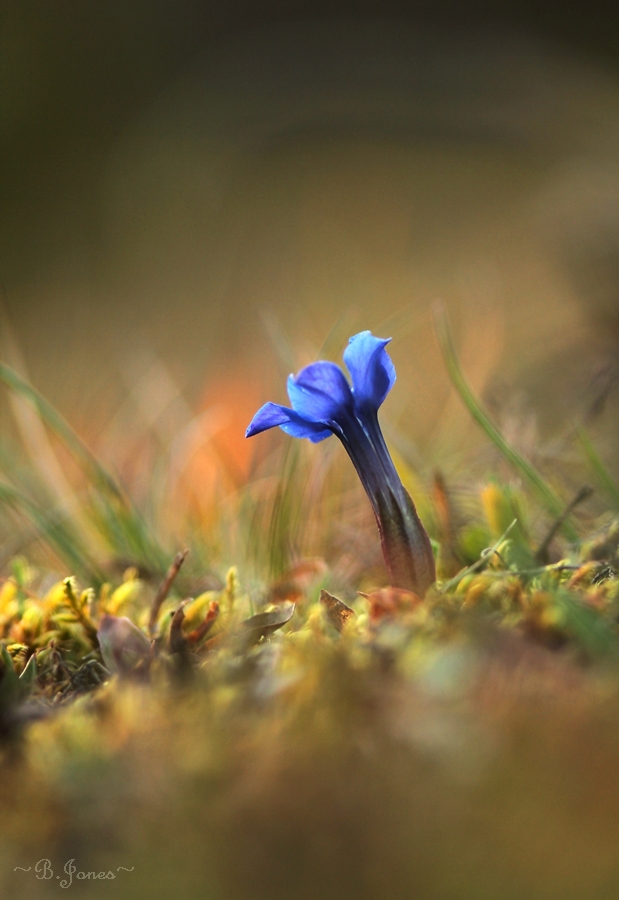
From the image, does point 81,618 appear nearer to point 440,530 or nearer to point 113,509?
point 113,509

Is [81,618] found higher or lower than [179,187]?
lower

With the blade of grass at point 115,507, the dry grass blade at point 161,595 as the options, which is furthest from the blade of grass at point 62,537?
the dry grass blade at point 161,595

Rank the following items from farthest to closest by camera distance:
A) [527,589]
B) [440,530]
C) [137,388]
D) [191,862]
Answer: [137,388] < [440,530] < [527,589] < [191,862]

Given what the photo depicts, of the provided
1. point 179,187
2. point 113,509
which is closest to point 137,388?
point 113,509

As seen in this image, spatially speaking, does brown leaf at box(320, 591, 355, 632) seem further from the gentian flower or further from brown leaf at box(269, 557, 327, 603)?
brown leaf at box(269, 557, 327, 603)

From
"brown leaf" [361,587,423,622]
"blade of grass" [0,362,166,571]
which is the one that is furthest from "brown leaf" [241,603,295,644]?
"blade of grass" [0,362,166,571]
